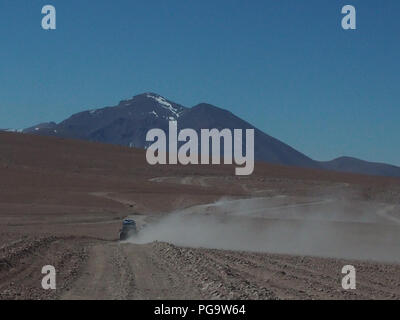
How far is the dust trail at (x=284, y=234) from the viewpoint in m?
31.4

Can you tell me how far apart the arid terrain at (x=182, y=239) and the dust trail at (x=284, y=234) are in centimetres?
7

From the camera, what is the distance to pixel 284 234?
131 feet

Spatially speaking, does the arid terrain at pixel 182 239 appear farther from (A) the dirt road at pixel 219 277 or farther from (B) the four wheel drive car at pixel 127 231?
(B) the four wheel drive car at pixel 127 231

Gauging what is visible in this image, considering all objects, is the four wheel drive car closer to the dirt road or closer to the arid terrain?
the arid terrain

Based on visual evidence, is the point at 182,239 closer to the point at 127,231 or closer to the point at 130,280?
the point at 127,231

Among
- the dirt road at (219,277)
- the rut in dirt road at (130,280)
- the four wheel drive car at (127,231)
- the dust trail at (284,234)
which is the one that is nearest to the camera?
the rut in dirt road at (130,280)

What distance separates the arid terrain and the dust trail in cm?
7

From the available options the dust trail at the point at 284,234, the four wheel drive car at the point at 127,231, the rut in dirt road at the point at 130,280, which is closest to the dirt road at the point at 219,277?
the rut in dirt road at the point at 130,280

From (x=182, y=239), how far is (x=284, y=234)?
18.9 ft

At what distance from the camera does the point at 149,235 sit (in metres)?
40.9

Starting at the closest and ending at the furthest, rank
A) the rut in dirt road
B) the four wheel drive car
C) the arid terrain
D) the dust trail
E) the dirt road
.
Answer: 1. the rut in dirt road
2. the dirt road
3. the arid terrain
4. the dust trail
5. the four wheel drive car

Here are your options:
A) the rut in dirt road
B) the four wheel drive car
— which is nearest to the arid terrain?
the rut in dirt road

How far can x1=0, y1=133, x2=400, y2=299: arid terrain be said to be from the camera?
53.6 ft
